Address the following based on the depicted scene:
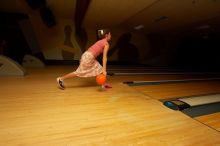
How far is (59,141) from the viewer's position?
1.51 metres

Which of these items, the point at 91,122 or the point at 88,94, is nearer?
Answer: the point at 91,122

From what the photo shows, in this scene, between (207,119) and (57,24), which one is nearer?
(207,119)

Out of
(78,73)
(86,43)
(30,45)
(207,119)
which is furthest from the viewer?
(86,43)

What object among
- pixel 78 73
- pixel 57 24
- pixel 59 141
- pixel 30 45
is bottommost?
pixel 59 141

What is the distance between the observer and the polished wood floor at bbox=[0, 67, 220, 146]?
5.18 ft

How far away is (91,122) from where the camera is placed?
75.8 inches

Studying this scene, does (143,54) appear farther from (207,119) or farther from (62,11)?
(207,119)

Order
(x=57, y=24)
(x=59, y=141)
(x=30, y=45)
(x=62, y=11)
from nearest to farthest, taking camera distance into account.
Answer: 1. (x=59, y=141)
2. (x=62, y=11)
3. (x=30, y=45)
4. (x=57, y=24)

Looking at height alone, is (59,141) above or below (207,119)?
above

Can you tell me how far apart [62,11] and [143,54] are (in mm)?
4950

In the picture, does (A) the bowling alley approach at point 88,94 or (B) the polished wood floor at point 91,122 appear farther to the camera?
(A) the bowling alley approach at point 88,94

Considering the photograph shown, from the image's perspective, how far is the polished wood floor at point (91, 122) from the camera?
158cm

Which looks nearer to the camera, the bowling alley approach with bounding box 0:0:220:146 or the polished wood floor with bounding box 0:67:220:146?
the polished wood floor with bounding box 0:67:220:146

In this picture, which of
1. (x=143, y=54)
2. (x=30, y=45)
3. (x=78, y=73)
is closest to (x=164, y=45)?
(x=143, y=54)
